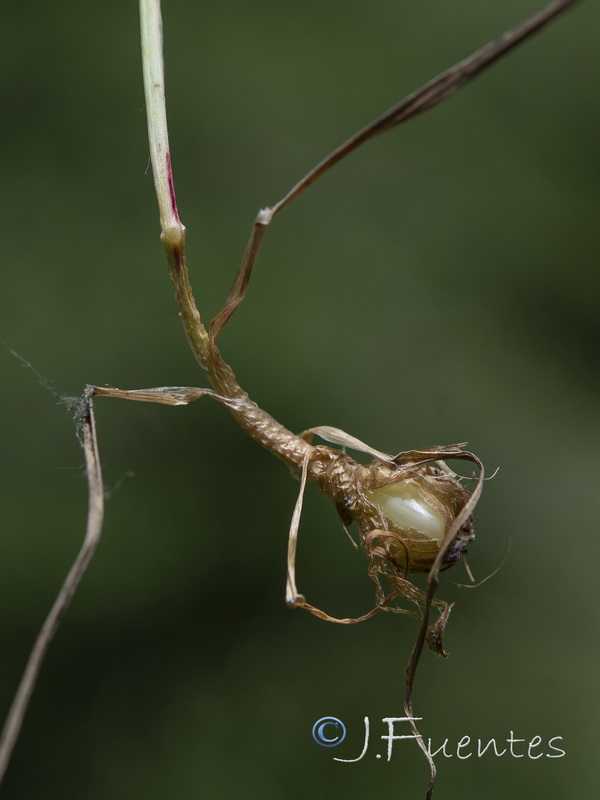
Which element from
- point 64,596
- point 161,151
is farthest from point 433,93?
point 64,596

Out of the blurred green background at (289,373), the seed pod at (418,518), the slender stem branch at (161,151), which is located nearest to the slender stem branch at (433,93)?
the slender stem branch at (161,151)

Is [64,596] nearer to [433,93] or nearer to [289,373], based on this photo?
[433,93]

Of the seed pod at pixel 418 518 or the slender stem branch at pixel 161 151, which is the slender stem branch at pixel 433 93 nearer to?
the slender stem branch at pixel 161 151

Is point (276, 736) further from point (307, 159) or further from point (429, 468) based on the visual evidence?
point (307, 159)

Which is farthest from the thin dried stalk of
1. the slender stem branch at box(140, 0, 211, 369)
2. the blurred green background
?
the blurred green background

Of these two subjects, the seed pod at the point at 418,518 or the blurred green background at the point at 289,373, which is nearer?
the seed pod at the point at 418,518

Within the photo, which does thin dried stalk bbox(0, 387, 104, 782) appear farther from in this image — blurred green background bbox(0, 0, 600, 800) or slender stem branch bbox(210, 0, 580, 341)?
blurred green background bbox(0, 0, 600, 800)

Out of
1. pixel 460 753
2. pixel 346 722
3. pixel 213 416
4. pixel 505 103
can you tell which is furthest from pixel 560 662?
pixel 505 103

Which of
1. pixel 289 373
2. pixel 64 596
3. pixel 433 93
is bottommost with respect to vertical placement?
pixel 64 596

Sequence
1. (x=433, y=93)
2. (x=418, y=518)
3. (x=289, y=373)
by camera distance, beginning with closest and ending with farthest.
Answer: (x=433, y=93)
(x=418, y=518)
(x=289, y=373)
